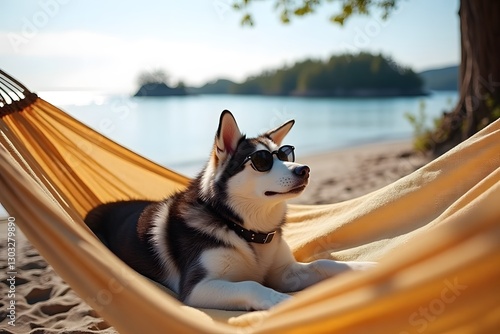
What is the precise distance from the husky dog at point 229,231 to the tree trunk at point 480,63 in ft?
16.8

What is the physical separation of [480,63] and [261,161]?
559 cm

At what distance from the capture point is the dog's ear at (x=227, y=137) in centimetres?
251

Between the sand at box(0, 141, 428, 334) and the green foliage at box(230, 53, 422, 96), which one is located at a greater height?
the green foliage at box(230, 53, 422, 96)

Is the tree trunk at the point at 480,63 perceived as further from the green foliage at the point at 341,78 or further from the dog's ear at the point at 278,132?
the green foliage at the point at 341,78

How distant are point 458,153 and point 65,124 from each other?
2.24 meters

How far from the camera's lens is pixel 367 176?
23.8 ft

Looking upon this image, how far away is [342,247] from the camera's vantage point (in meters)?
2.99

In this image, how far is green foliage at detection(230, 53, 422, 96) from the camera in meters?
40.8

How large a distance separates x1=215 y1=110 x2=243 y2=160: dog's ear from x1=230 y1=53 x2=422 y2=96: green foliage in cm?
3881

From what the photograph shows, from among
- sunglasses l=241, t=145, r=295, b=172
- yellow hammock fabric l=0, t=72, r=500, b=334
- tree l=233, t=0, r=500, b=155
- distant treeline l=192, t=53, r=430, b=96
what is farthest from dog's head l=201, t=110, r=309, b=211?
distant treeline l=192, t=53, r=430, b=96

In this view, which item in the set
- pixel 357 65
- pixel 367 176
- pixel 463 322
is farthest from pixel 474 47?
pixel 357 65

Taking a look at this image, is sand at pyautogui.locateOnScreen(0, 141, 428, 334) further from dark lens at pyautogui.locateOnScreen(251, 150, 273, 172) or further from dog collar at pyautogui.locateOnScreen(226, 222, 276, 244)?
dark lens at pyautogui.locateOnScreen(251, 150, 273, 172)

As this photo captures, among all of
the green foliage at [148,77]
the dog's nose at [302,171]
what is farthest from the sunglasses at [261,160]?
the green foliage at [148,77]

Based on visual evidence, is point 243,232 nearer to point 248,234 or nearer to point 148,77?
point 248,234
